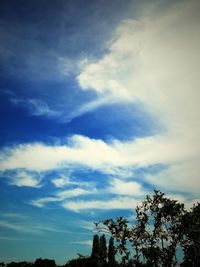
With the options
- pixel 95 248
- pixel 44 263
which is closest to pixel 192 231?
pixel 95 248

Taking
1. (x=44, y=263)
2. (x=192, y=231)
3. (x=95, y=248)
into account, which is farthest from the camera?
(x=44, y=263)

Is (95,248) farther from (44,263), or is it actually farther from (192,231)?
(192,231)

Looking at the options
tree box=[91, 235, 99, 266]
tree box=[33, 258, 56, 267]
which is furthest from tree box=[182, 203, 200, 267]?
tree box=[33, 258, 56, 267]

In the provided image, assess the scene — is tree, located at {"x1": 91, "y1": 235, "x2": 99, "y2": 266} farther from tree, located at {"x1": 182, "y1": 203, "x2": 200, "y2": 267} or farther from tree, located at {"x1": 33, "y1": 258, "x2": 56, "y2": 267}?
tree, located at {"x1": 182, "y1": 203, "x2": 200, "y2": 267}

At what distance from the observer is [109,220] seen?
48.7 m

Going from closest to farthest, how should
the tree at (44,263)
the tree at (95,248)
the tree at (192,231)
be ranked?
1. the tree at (192,231)
2. the tree at (95,248)
3. the tree at (44,263)

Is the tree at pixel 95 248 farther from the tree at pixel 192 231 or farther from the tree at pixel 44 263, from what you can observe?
the tree at pixel 192 231

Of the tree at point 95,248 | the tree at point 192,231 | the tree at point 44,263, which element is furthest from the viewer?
the tree at point 44,263

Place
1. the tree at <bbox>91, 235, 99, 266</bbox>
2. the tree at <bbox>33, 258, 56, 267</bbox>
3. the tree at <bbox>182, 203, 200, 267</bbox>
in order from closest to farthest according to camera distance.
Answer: the tree at <bbox>182, 203, 200, 267</bbox>, the tree at <bbox>91, 235, 99, 266</bbox>, the tree at <bbox>33, 258, 56, 267</bbox>

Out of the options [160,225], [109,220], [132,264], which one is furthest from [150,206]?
[132,264]

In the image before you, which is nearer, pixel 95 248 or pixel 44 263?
pixel 95 248

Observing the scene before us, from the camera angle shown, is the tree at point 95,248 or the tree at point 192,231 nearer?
the tree at point 192,231

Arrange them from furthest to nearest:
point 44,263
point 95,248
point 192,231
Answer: point 44,263 → point 95,248 → point 192,231

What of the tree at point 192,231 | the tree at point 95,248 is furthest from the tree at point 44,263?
the tree at point 192,231
